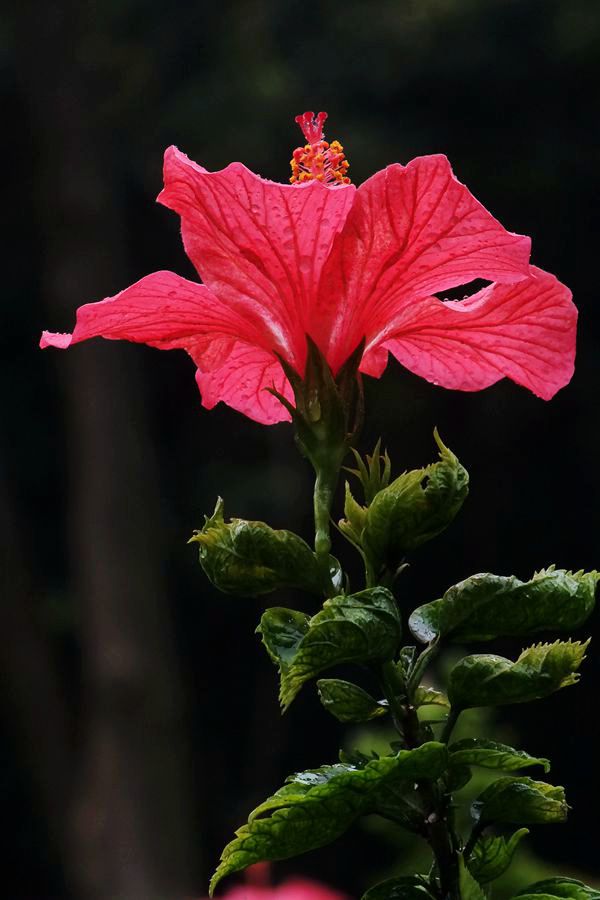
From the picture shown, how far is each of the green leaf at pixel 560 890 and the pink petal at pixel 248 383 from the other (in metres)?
0.28

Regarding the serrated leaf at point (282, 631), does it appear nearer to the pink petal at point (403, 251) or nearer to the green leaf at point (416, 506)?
the green leaf at point (416, 506)

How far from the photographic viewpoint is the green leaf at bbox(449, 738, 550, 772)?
0.51 m

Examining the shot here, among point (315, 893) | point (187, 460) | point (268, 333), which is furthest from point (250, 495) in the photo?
point (268, 333)

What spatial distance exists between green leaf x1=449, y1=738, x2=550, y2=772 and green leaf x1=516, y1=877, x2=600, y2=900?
0.05 meters

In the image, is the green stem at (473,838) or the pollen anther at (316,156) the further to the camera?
the pollen anther at (316,156)

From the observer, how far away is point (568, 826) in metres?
6.76

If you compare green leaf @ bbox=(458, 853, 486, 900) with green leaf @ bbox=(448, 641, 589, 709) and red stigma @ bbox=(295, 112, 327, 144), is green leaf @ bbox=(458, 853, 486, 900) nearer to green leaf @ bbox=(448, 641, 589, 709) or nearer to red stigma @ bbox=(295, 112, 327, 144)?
green leaf @ bbox=(448, 641, 589, 709)

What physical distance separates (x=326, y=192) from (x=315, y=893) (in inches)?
39.3

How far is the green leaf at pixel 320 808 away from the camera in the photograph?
0.48 m

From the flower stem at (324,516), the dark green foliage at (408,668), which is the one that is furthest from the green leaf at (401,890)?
the flower stem at (324,516)

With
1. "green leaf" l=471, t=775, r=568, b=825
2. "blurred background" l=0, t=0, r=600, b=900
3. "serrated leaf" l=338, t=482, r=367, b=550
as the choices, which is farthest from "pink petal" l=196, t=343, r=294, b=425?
"blurred background" l=0, t=0, r=600, b=900

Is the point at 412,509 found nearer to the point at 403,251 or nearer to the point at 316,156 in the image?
the point at 403,251

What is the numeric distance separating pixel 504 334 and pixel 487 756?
222mm

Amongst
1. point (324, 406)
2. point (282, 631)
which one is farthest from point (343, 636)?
point (324, 406)
